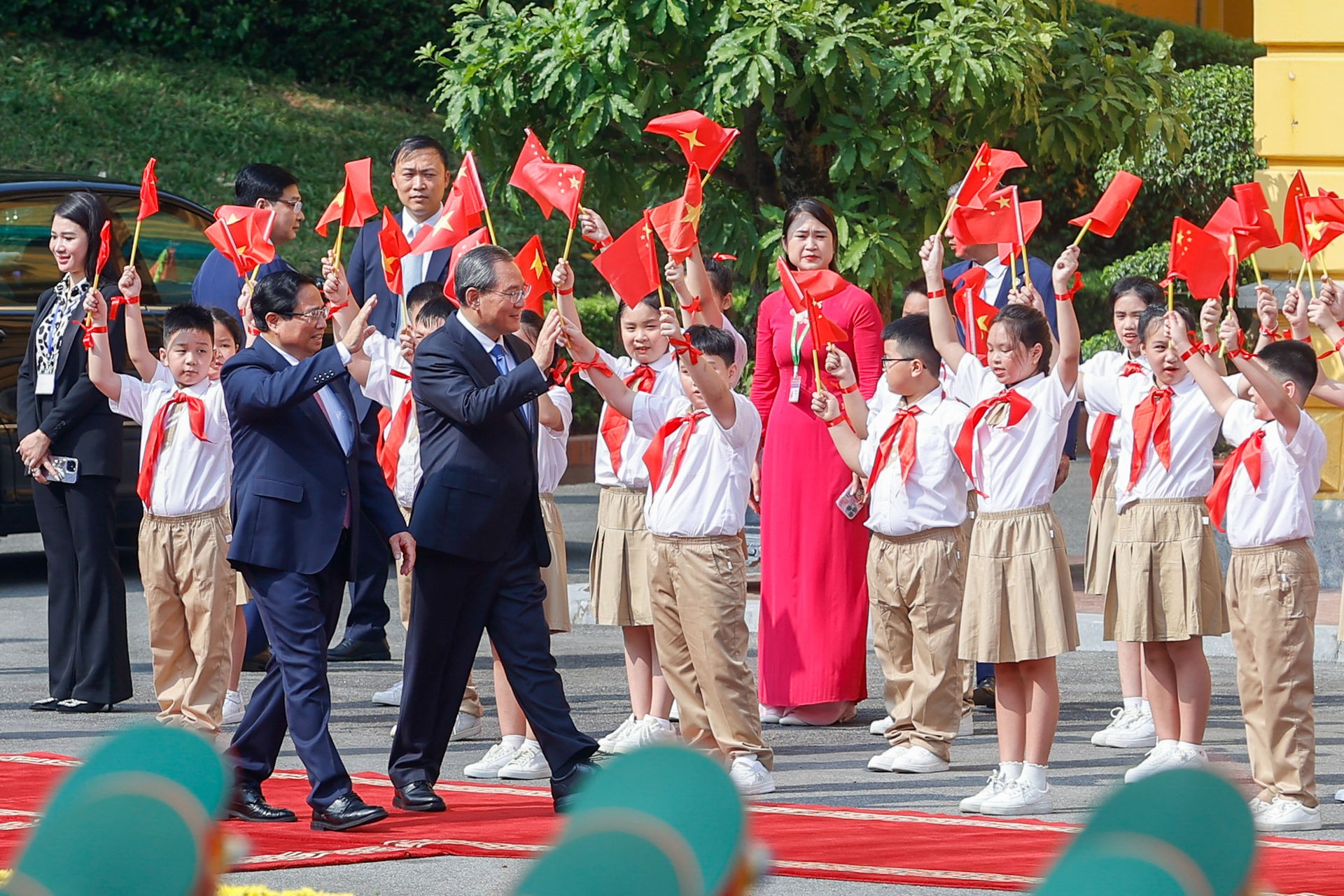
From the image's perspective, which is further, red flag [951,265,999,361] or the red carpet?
red flag [951,265,999,361]

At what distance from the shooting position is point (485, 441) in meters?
5.67

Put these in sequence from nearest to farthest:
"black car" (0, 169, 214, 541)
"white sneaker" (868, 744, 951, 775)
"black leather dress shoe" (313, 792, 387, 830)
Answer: "black leather dress shoe" (313, 792, 387, 830) → "white sneaker" (868, 744, 951, 775) → "black car" (0, 169, 214, 541)

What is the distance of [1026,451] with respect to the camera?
5.97 m

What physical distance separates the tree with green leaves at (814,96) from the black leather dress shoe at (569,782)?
427 cm

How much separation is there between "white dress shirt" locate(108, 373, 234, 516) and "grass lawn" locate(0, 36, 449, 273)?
10.0m

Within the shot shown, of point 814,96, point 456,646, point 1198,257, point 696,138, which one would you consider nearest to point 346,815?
point 456,646

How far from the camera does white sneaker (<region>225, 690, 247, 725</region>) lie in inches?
286

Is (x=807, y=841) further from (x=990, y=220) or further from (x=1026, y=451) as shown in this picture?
(x=990, y=220)

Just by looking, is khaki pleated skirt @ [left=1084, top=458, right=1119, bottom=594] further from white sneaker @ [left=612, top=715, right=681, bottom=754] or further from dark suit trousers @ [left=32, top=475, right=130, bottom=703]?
dark suit trousers @ [left=32, top=475, right=130, bottom=703]

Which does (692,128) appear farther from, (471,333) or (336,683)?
(336,683)

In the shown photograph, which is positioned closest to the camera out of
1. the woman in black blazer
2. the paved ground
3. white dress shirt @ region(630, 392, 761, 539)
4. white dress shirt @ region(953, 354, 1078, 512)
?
the paved ground

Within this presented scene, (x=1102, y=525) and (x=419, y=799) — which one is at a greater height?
(x=1102, y=525)

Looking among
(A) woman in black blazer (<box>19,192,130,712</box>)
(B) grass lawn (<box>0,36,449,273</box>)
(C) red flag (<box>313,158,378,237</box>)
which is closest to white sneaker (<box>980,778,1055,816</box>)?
(C) red flag (<box>313,158,378,237</box>)

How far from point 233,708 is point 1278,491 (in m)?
3.79
